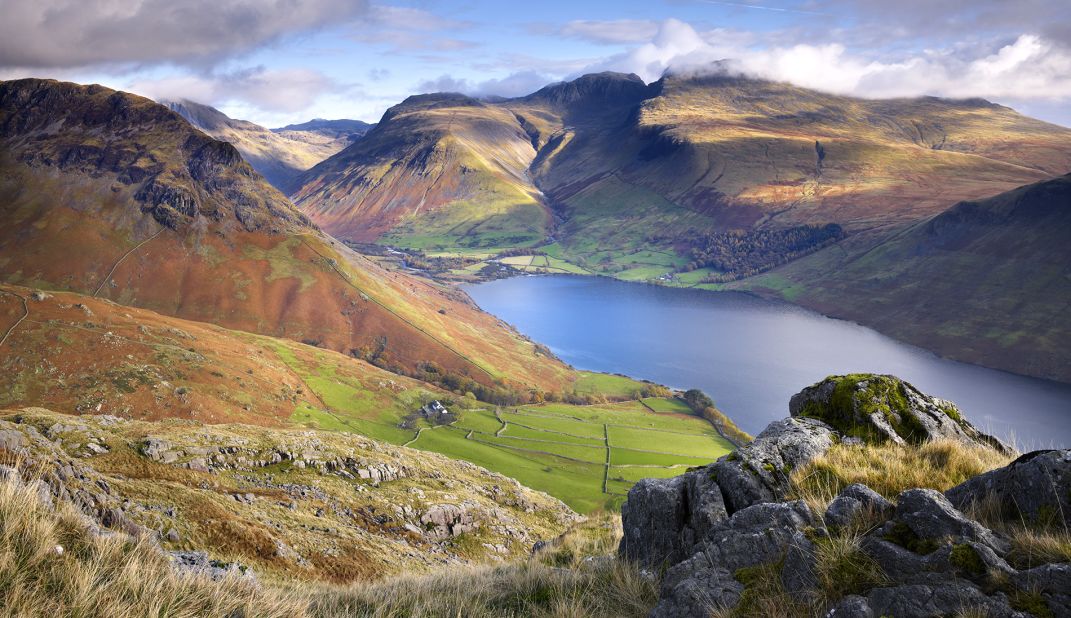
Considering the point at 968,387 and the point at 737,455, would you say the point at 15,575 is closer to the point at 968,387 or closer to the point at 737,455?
the point at 737,455

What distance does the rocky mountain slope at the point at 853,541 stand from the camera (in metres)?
5.23

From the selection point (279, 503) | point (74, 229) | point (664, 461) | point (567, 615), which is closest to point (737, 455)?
A: point (567, 615)

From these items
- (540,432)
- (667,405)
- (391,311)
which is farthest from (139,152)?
(667,405)

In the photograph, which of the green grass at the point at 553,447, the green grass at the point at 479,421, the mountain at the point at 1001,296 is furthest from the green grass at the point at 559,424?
the mountain at the point at 1001,296

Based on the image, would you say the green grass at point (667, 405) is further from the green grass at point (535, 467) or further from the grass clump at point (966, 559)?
the grass clump at point (966, 559)

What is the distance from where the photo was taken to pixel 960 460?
8398 millimetres

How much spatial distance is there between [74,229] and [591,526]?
17205 centimetres

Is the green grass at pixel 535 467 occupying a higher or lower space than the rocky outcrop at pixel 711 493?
lower

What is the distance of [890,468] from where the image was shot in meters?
8.25

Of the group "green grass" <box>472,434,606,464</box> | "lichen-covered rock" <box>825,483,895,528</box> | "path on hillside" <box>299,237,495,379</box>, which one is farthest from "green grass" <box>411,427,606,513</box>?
"lichen-covered rock" <box>825,483,895,528</box>

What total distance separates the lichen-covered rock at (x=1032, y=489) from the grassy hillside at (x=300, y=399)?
1956 inches

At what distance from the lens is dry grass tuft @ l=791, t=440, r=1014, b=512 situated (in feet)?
25.8

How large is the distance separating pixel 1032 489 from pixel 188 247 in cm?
16876

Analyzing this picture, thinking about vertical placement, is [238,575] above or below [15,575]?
below
